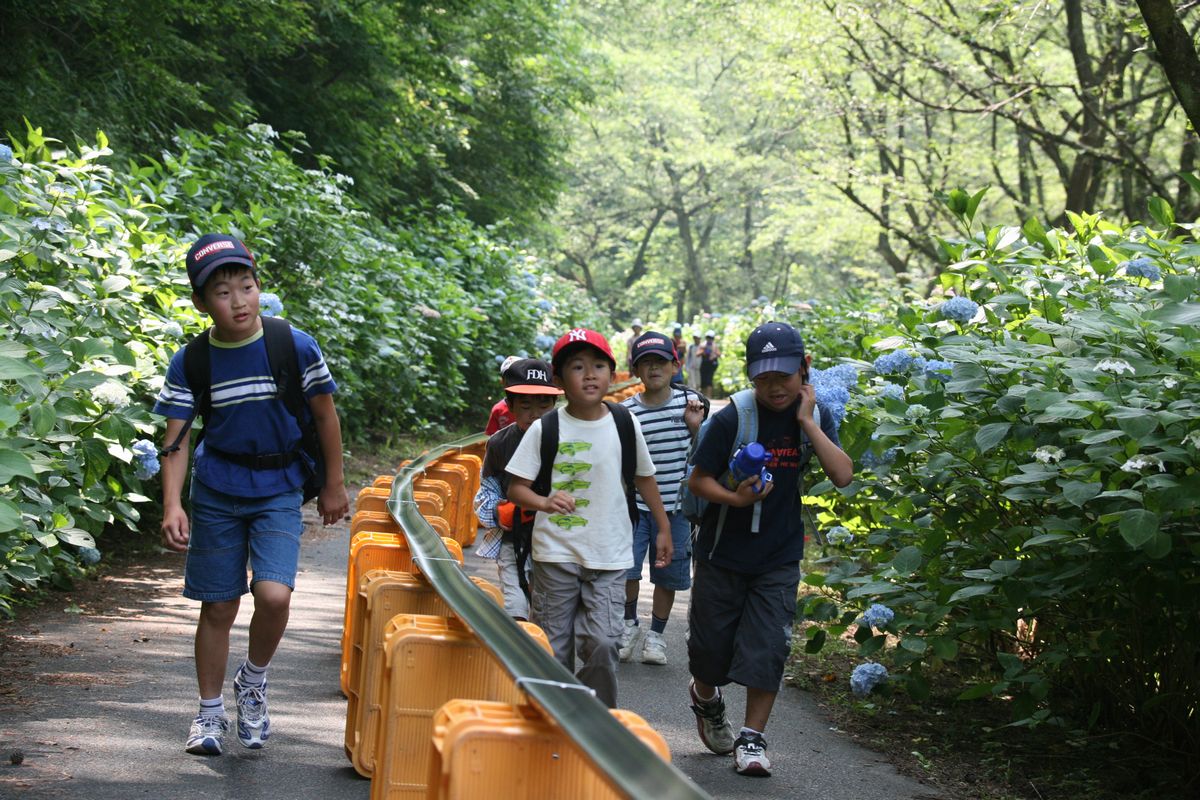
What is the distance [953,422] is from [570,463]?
1.86 meters

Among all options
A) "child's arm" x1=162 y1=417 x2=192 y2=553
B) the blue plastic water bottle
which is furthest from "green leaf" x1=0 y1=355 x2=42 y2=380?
the blue plastic water bottle

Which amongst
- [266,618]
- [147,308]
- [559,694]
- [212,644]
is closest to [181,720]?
[212,644]

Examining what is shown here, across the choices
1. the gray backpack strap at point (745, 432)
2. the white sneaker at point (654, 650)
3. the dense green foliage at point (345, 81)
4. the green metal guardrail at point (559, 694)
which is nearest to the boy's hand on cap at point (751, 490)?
the gray backpack strap at point (745, 432)

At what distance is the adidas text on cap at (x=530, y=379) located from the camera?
23.0ft

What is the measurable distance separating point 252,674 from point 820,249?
32.3 m

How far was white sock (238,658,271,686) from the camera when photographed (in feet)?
17.0

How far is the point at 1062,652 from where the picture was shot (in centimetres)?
567

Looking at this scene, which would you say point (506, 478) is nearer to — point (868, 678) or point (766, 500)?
point (766, 500)

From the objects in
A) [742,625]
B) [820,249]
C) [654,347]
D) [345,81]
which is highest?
[345,81]

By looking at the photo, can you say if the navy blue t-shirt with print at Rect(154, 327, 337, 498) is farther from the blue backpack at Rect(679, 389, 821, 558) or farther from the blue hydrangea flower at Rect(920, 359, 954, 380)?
the blue hydrangea flower at Rect(920, 359, 954, 380)

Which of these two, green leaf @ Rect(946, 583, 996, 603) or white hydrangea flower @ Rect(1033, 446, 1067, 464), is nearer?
white hydrangea flower @ Rect(1033, 446, 1067, 464)

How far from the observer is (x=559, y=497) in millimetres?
5199

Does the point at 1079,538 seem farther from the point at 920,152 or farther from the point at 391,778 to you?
the point at 920,152

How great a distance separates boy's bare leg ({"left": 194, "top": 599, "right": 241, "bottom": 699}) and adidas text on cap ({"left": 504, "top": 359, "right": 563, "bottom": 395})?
7.44 ft
